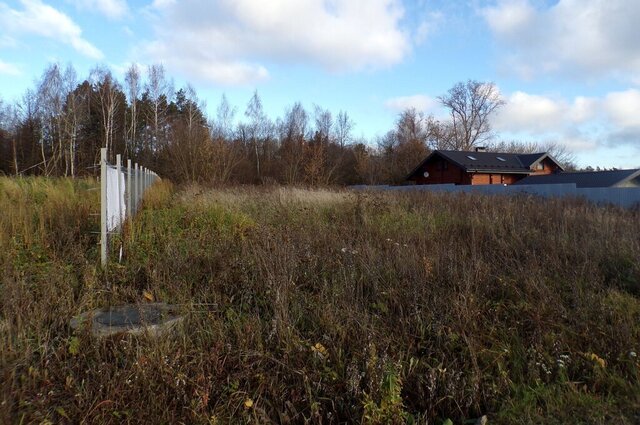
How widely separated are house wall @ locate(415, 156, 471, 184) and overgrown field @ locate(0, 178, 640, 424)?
32391 millimetres

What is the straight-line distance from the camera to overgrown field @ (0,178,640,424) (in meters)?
2.68

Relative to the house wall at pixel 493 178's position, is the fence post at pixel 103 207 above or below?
below

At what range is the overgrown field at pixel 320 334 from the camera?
2.68 meters

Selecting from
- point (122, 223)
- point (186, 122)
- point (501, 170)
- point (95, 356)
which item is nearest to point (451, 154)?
point (501, 170)

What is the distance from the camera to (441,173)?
39.5 meters

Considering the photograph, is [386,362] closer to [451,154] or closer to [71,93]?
[451,154]

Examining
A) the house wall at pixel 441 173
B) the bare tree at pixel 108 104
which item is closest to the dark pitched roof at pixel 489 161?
the house wall at pixel 441 173

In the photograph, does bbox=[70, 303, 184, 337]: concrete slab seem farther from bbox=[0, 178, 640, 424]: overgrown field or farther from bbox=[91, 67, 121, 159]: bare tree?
bbox=[91, 67, 121, 159]: bare tree

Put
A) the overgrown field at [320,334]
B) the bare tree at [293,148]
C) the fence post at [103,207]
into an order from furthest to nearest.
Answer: the bare tree at [293,148], the fence post at [103,207], the overgrown field at [320,334]

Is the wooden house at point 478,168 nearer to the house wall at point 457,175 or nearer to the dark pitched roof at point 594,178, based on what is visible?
the house wall at point 457,175

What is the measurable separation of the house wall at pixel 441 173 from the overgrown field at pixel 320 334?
3239 centimetres

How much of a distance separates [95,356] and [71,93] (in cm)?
4473

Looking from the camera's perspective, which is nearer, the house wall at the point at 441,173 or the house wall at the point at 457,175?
the house wall at the point at 457,175

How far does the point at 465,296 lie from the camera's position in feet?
12.9
